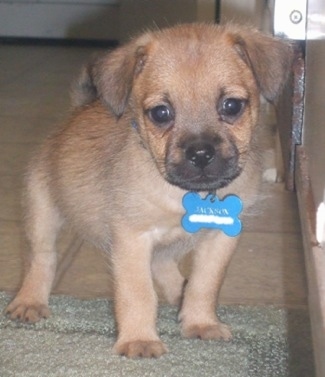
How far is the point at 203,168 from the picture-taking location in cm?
178

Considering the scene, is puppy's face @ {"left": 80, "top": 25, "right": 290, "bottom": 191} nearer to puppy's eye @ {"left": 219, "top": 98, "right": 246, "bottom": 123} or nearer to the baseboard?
puppy's eye @ {"left": 219, "top": 98, "right": 246, "bottom": 123}

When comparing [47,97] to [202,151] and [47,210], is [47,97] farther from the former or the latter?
[202,151]

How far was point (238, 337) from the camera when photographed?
2.02 metres

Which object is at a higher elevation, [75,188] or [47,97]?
[75,188]

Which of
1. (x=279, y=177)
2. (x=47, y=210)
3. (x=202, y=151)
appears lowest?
(x=279, y=177)

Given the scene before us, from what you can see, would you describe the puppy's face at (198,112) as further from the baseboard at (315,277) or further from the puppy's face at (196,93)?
the baseboard at (315,277)

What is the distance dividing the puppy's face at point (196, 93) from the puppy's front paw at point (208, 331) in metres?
0.35

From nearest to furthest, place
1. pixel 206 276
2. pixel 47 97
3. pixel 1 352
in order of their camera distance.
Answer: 1. pixel 1 352
2. pixel 206 276
3. pixel 47 97

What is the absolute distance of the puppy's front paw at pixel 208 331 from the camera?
2.00m

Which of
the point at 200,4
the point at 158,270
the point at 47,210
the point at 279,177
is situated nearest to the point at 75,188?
the point at 47,210

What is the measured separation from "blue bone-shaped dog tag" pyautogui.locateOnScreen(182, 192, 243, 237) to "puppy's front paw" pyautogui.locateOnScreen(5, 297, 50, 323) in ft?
1.41

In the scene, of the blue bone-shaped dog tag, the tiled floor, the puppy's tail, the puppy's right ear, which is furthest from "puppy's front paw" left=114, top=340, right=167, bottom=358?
the puppy's tail

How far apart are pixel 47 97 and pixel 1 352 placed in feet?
10.5

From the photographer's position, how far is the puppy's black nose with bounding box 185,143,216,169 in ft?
5.80
